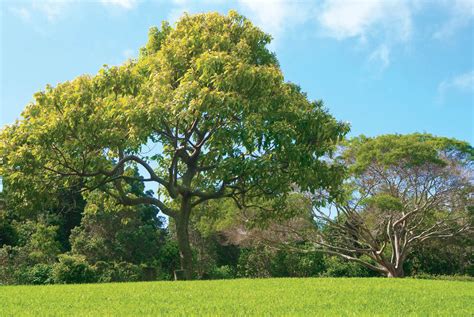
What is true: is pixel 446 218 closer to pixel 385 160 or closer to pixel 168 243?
pixel 385 160

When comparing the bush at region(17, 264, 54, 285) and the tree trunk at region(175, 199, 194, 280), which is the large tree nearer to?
the tree trunk at region(175, 199, 194, 280)

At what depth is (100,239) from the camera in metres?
29.1

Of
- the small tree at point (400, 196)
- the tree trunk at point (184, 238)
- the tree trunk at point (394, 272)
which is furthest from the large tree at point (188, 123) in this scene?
the tree trunk at point (394, 272)

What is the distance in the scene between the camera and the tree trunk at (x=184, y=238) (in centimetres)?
1806

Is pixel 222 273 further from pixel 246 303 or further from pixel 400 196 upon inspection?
pixel 246 303

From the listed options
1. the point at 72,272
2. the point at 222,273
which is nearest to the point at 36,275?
the point at 72,272

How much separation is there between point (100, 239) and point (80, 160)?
13.5m

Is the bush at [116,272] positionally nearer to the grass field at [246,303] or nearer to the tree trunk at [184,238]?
the tree trunk at [184,238]

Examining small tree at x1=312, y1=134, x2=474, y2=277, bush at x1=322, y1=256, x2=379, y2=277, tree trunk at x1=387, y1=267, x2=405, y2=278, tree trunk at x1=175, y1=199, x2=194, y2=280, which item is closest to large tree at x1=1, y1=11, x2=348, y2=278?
tree trunk at x1=175, y1=199, x2=194, y2=280

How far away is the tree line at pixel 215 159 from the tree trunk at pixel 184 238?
4 centimetres

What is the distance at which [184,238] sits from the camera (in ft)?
59.4

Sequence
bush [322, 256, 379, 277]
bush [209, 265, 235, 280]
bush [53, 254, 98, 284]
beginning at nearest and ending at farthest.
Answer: bush [53, 254, 98, 284] → bush [322, 256, 379, 277] → bush [209, 265, 235, 280]

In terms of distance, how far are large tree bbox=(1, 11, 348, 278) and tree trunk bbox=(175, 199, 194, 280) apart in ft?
0.13

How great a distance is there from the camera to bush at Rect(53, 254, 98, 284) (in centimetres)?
2066
